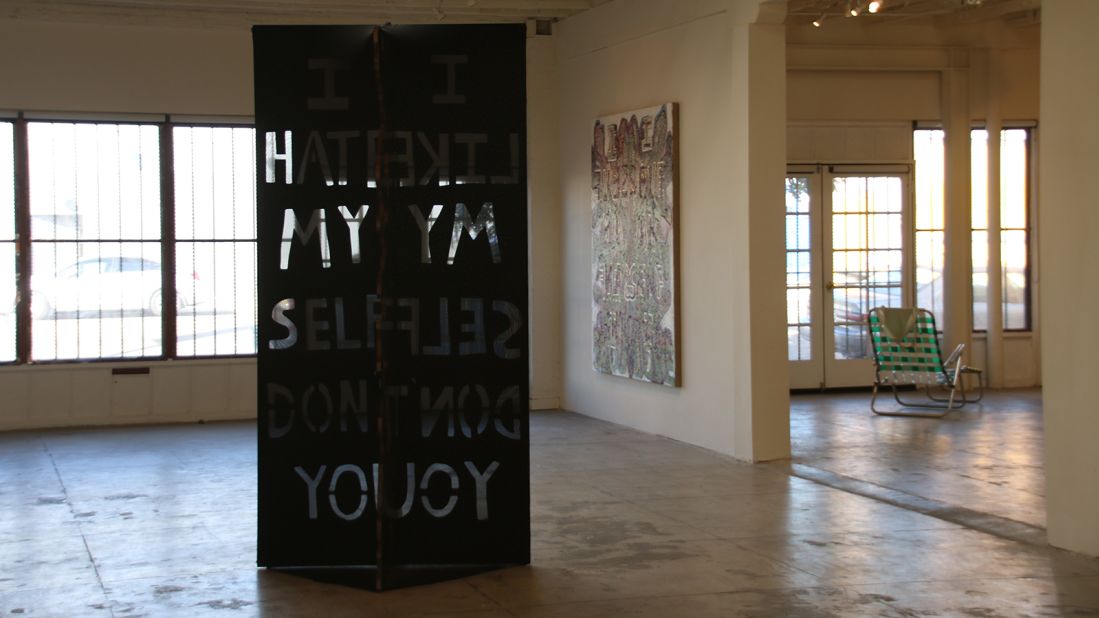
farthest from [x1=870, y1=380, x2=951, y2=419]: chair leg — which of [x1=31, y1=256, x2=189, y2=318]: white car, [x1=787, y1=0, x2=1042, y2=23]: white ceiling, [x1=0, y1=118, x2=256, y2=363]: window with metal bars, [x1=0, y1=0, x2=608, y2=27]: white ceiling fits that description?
[x1=31, y1=256, x2=189, y2=318]: white car

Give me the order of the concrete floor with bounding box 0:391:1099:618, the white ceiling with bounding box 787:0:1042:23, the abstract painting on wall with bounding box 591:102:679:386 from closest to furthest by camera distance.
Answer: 1. the concrete floor with bounding box 0:391:1099:618
2. the abstract painting on wall with bounding box 591:102:679:386
3. the white ceiling with bounding box 787:0:1042:23

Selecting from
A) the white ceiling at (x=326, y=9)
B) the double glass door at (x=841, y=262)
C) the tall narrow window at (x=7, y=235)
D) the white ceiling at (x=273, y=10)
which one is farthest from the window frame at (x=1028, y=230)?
the tall narrow window at (x=7, y=235)

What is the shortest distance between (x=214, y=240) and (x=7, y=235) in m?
1.86

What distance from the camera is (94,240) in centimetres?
1183

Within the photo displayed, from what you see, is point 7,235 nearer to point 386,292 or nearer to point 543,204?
point 543,204

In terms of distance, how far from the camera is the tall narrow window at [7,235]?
1153cm

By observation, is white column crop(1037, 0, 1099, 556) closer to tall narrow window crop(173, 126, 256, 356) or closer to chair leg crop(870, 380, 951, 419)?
chair leg crop(870, 380, 951, 419)

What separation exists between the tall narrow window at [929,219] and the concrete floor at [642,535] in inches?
137

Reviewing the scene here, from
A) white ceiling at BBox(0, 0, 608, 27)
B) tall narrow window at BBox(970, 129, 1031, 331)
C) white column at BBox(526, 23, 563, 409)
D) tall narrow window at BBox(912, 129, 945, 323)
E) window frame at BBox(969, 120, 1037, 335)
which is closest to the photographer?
white ceiling at BBox(0, 0, 608, 27)

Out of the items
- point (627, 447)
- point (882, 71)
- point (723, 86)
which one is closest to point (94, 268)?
point (627, 447)

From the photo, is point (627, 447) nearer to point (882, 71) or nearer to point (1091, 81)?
point (1091, 81)

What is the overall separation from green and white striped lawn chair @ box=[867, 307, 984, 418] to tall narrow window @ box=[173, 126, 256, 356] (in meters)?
6.11

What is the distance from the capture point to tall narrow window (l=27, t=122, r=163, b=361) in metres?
11.7

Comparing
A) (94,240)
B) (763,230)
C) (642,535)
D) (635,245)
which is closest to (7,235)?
(94,240)
